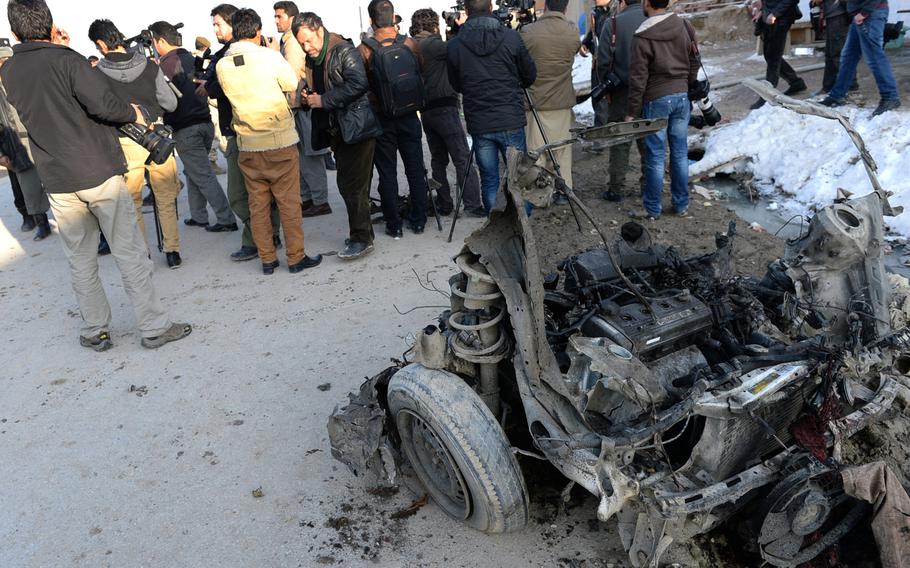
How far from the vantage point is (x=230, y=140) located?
20.4ft

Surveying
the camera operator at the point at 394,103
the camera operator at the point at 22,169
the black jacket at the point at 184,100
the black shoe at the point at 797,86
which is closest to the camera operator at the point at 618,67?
the camera operator at the point at 394,103

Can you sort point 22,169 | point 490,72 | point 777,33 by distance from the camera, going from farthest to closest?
point 777,33, point 22,169, point 490,72

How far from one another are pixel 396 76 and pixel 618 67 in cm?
239

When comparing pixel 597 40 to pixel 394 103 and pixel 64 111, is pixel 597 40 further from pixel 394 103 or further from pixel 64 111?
pixel 64 111

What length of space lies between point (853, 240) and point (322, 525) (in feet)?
9.63

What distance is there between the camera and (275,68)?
5355 millimetres

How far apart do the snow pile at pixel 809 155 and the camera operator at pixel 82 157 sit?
600 centimetres

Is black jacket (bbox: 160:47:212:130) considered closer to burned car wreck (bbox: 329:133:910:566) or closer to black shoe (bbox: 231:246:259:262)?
black shoe (bbox: 231:246:259:262)

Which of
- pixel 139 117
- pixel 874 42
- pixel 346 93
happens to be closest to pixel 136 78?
pixel 139 117

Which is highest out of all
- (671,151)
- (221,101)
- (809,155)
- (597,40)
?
(597,40)

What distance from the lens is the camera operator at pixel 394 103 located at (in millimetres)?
5840

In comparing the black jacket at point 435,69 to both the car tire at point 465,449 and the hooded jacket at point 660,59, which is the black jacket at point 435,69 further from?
the car tire at point 465,449

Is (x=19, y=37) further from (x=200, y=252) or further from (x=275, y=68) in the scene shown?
(x=200, y=252)

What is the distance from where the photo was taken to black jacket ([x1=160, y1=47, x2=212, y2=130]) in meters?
6.59
